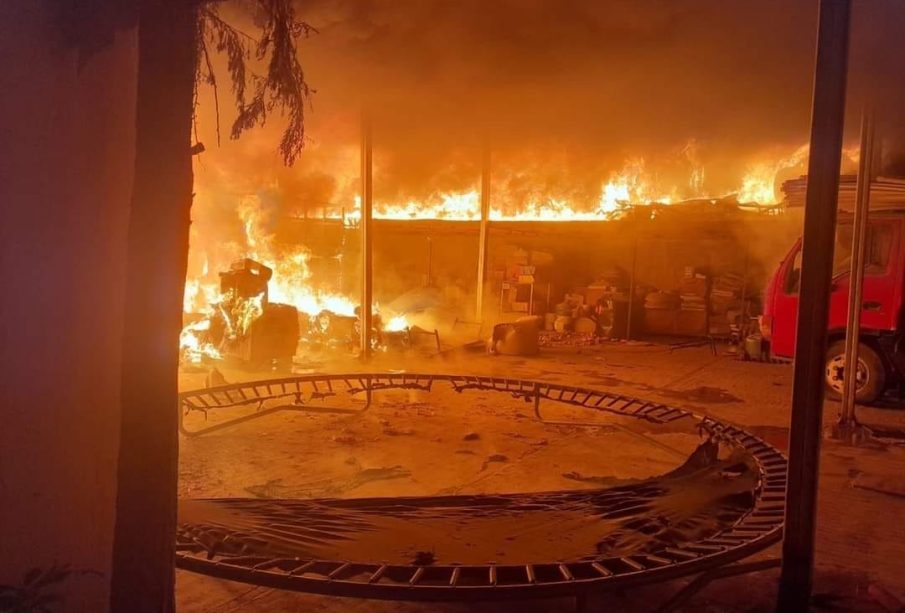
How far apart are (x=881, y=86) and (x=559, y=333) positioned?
8.79m

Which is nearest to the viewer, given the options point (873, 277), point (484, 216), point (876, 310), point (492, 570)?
point (492, 570)

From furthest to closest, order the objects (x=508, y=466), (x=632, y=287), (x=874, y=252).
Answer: (x=632, y=287), (x=874, y=252), (x=508, y=466)

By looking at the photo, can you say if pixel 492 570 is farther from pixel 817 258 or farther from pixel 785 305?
pixel 785 305

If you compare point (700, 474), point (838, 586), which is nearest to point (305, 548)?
point (700, 474)

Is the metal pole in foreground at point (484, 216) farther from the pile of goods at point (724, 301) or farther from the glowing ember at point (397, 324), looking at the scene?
the pile of goods at point (724, 301)

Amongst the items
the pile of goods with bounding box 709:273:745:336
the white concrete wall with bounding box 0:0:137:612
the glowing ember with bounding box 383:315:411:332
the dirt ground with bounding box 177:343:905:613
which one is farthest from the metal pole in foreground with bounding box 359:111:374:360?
the white concrete wall with bounding box 0:0:137:612

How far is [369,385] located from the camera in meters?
6.57

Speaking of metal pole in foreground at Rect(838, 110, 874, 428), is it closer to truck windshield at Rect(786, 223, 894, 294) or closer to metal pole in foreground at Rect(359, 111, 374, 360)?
truck windshield at Rect(786, 223, 894, 294)

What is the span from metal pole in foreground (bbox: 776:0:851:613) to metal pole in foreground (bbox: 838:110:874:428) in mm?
4513

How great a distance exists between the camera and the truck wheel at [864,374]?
822 cm

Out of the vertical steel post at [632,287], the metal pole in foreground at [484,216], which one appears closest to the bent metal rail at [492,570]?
the metal pole in foreground at [484,216]

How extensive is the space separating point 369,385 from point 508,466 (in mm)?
1716

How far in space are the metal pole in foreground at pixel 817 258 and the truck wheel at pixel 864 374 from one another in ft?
21.2

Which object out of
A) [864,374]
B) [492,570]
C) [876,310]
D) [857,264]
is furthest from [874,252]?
[492,570]
